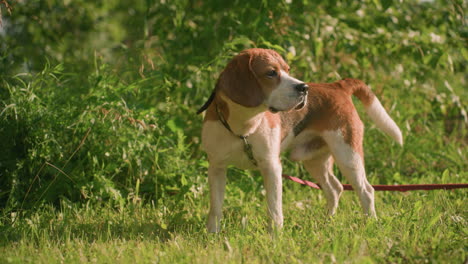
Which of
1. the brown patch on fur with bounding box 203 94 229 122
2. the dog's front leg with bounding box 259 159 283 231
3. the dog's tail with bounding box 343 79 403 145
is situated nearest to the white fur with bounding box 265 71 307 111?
the brown patch on fur with bounding box 203 94 229 122

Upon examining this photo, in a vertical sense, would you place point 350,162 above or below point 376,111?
below

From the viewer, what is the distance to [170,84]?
4.17 meters

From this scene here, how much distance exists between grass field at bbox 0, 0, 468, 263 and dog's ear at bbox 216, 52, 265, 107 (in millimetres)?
798

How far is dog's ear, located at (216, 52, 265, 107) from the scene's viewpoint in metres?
2.82

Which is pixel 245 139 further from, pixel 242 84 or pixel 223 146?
pixel 242 84

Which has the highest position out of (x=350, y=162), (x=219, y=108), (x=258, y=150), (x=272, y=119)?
(x=219, y=108)

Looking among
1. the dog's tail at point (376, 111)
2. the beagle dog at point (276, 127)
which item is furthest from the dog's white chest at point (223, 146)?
the dog's tail at point (376, 111)

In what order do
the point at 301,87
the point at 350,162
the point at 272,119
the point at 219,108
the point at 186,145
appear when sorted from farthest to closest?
the point at 186,145, the point at 350,162, the point at 272,119, the point at 219,108, the point at 301,87

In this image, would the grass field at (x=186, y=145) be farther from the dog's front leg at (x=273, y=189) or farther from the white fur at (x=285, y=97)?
the white fur at (x=285, y=97)

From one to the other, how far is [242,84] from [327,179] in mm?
1370

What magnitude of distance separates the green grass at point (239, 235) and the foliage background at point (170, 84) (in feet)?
0.79

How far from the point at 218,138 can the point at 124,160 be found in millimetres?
1104

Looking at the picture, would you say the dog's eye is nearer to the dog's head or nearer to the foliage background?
the dog's head

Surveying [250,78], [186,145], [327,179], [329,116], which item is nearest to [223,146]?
[250,78]
